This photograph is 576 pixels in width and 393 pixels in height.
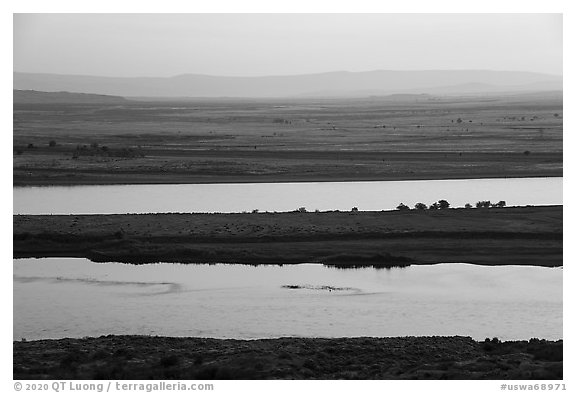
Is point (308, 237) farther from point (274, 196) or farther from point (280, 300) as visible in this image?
point (274, 196)

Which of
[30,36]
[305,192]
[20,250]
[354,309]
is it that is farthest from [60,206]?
[354,309]

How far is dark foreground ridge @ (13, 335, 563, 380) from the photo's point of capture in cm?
1339

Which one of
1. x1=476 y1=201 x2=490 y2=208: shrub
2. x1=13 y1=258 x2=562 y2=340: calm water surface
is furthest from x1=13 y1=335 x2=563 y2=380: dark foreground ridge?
x1=476 y1=201 x2=490 y2=208: shrub

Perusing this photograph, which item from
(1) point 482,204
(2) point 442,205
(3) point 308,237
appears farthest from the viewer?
(1) point 482,204

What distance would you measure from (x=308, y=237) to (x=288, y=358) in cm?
884

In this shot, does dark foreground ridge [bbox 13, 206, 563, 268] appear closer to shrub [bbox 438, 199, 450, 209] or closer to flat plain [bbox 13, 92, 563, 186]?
shrub [bbox 438, 199, 450, 209]

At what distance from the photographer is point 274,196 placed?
2947 cm

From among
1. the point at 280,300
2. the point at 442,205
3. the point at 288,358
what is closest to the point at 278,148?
the point at 442,205

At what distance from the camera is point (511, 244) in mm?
22312

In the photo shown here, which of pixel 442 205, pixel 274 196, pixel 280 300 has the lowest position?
pixel 280 300

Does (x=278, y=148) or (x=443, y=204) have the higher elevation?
(x=278, y=148)

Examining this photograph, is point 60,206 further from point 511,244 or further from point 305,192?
point 511,244

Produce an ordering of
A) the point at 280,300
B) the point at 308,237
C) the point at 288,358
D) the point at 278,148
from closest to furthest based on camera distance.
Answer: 1. the point at 288,358
2. the point at 280,300
3. the point at 308,237
4. the point at 278,148
